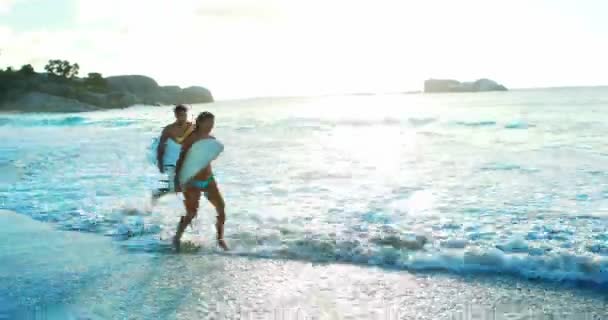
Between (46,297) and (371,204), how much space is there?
5429 millimetres

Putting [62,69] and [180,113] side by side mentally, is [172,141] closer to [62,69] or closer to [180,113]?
[180,113]

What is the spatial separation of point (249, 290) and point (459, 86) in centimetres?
15185

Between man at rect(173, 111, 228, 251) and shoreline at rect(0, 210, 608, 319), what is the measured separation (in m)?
0.44

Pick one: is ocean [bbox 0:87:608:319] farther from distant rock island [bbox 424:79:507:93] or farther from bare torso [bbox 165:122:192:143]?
distant rock island [bbox 424:79:507:93]

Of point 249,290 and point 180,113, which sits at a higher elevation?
point 180,113

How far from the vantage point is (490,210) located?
26.9ft

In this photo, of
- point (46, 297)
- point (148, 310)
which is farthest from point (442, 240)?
point (46, 297)

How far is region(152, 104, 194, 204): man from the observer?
6.07 meters

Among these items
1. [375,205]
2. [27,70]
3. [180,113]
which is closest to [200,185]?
[180,113]

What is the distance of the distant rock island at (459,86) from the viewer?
14550 centimetres

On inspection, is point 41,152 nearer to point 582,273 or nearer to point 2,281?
point 2,281

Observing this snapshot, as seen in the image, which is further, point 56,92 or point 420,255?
point 56,92

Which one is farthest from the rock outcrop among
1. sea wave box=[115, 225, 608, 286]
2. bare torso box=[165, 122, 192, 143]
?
sea wave box=[115, 225, 608, 286]

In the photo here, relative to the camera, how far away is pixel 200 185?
19.6ft
